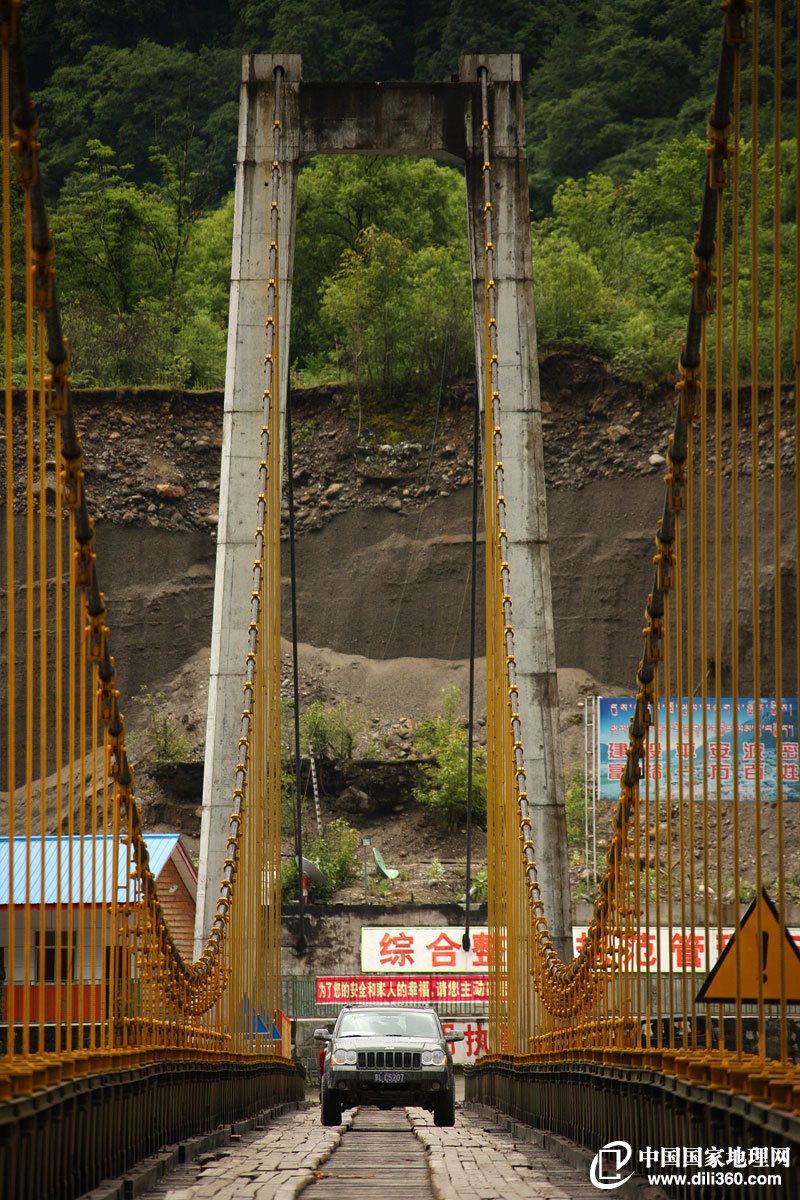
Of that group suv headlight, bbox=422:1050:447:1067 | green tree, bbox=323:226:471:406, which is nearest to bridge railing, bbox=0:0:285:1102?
suv headlight, bbox=422:1050:447:1067

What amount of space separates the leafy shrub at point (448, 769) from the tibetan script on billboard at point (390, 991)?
11480mm

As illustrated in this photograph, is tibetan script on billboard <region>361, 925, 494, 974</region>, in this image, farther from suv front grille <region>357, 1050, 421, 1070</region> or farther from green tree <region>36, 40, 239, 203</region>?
green tree <region>36, 40, 239, 203</region>

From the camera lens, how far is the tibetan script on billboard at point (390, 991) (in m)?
20.2

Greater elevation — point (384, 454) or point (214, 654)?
point (384, 454)

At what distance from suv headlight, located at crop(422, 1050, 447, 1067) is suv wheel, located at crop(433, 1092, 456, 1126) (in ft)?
0.69

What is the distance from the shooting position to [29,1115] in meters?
3.48

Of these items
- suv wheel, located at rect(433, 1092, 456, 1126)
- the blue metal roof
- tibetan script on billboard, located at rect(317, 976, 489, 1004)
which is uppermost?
the blue metal roof

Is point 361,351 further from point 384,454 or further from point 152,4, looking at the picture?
point 152,4

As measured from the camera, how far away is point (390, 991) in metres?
20.2

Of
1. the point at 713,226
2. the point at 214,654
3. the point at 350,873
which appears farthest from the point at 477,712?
the point at 713,226

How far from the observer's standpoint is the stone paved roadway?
477 cm

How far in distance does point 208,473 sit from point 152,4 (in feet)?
114

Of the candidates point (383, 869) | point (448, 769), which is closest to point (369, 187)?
point (448, 769)

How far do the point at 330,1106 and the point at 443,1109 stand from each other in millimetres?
769
